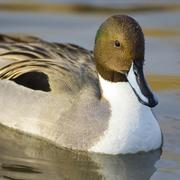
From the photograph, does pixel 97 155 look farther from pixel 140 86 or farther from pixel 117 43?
pixel 117 43

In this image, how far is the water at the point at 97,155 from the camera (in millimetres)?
7973

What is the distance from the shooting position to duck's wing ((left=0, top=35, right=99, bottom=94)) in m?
8.60

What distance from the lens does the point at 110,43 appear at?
27.1ft

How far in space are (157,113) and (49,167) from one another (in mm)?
1579

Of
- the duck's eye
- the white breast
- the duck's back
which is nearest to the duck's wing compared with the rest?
the duck's back

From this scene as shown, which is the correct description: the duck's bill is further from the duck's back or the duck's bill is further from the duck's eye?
the duck's back

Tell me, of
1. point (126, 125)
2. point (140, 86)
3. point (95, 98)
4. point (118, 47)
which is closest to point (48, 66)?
point (95, 98)

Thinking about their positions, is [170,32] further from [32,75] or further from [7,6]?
[32,75]

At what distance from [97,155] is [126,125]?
34 cm

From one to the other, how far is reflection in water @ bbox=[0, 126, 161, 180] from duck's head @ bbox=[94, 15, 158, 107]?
580mm

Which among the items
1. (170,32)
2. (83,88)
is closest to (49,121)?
(83,88)

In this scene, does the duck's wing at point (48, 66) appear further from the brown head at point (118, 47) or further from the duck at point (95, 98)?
the brown head at point (118, 47)

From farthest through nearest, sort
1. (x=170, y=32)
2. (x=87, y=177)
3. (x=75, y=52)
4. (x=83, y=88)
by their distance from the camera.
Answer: (x=170, y=32), (x=75, y=52), (x=83, y=88), (x=87, y=177)

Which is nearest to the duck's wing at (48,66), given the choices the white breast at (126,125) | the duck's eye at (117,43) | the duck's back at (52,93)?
the duck's back at (52,93)
